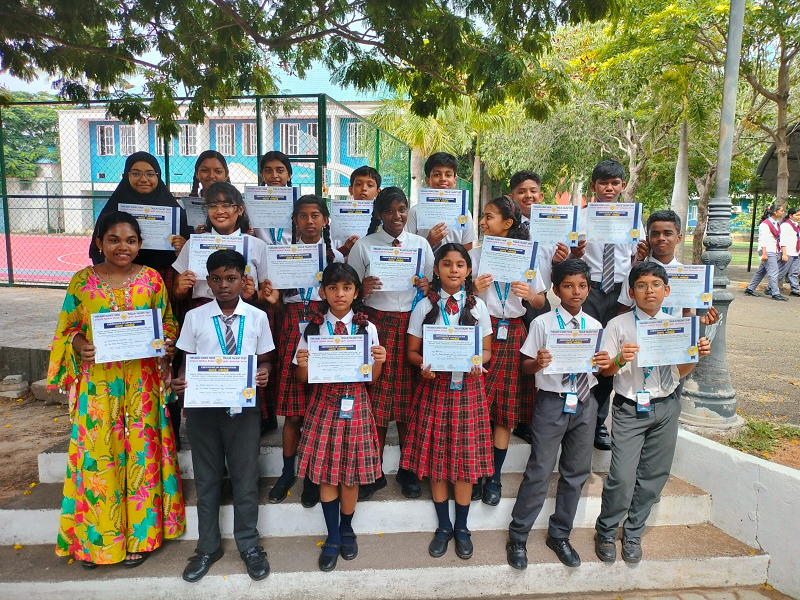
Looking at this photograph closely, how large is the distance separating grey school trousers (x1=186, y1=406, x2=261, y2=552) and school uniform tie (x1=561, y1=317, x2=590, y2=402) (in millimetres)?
1750

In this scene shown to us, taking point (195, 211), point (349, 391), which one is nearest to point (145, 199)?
point (195, 211)

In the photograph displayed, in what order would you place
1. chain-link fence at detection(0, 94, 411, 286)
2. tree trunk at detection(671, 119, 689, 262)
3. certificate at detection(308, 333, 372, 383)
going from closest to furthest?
1. certificate at detection(308, 333, 372, 383)
2. chain-link fence at detection(0, 94, 411, 286)
3. tree trunk at detection(671, 119, 689, 262)

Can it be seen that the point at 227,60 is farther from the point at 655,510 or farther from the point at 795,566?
the point at 795,566

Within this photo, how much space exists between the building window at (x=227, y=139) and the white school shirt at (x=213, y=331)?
17.2ft

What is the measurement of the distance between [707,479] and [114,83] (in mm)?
6187

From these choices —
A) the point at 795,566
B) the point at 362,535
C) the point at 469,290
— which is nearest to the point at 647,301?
the point at 469,290

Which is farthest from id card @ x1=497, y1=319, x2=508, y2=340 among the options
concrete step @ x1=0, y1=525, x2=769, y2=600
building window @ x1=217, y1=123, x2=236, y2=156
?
building window @ x1=217, y1=123, x2=236, y2=156

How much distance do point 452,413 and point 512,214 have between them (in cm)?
130

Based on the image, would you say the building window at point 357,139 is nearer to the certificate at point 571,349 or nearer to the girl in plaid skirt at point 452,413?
the girl in plaid skirt at point 452,413

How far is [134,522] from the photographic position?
3102mm

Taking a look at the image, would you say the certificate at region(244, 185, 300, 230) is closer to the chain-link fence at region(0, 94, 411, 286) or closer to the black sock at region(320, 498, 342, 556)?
the chain-link fence at region(0, 94, 411, 286)

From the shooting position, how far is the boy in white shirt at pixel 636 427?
3.20 m

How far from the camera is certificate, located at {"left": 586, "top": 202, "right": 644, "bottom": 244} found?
3525 mm

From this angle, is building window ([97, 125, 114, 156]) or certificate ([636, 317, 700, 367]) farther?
building window ([97, 125, 114, 156])
